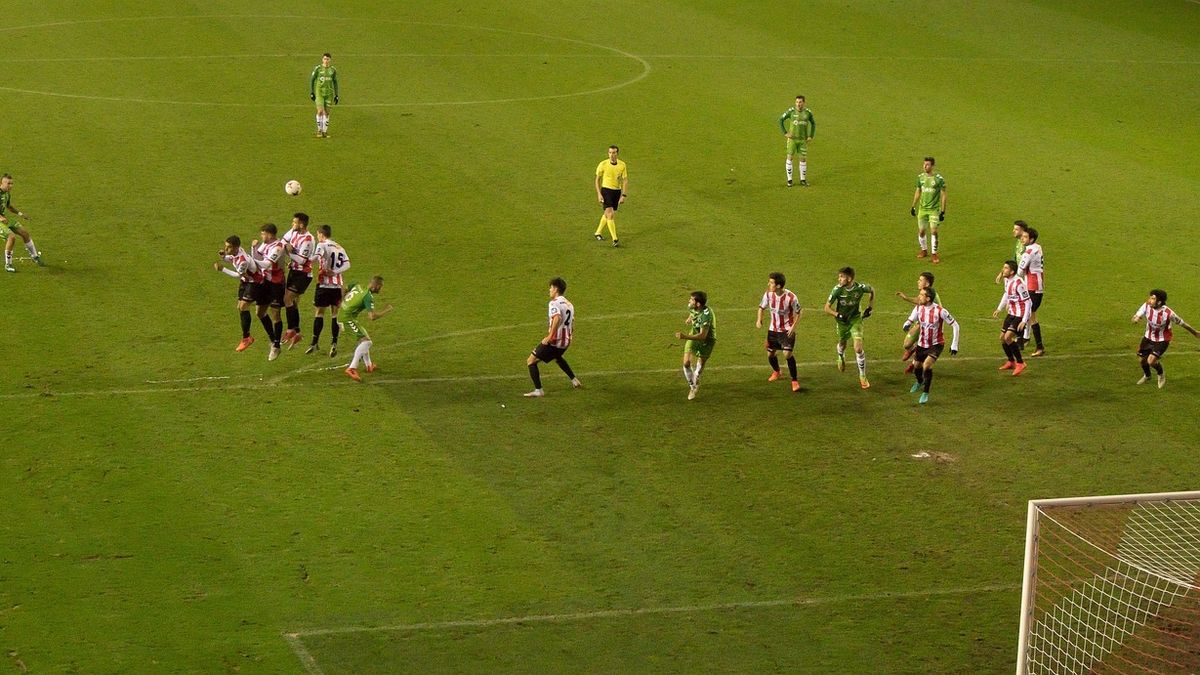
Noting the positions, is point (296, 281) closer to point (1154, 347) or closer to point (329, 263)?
point (329, 263)

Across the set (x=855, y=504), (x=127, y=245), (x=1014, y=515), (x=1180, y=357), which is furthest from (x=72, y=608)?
(x=1180, y=357)

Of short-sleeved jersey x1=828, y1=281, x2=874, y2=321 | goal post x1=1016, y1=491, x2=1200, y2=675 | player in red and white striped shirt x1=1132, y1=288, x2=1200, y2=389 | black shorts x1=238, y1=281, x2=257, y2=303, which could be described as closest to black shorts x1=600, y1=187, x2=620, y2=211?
short-sleeved jersey x1=828, y1=281, x2=874, y2=321

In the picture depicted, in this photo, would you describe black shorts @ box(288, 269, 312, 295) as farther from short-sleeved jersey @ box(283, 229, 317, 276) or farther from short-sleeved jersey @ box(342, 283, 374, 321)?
short-sleeved jersey @ box(342, 283, 374, 321)

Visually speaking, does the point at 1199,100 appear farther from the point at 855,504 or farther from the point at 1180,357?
the point at 855,504

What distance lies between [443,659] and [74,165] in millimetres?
23429

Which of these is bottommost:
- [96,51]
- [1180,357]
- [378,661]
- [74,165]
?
[378,661]

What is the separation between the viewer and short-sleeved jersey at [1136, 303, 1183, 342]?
2542cm

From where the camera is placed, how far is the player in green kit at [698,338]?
24656 mm

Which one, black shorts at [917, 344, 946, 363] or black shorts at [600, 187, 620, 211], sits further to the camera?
black shorts at [600, 187, 620, 211]

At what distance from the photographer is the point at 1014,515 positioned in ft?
68.3

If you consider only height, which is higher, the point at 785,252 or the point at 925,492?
the point at 785,252

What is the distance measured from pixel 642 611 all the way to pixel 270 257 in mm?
10400

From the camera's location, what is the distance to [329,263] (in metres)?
26.2

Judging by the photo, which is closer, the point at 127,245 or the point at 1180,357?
the point at 1180,357
